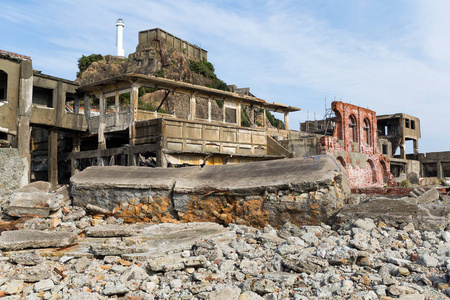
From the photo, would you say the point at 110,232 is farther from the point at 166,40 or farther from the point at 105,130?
the point at 166,40

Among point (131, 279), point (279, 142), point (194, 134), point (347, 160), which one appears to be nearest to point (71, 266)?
point (131, 279)

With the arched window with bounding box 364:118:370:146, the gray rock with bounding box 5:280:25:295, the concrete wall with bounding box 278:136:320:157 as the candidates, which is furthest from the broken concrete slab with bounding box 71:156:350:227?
the arched window with bounding box 364:118:370:146

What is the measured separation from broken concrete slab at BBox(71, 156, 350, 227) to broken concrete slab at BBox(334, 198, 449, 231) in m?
0.39

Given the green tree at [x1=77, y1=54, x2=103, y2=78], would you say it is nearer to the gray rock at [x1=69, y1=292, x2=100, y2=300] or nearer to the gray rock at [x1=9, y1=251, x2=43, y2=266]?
the gray rock at [x1=9, y1=251, x2=43, y2=266]

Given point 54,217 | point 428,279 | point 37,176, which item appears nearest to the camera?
point 428,279

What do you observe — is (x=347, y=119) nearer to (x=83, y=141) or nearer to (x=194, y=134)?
(x=194, y=134)

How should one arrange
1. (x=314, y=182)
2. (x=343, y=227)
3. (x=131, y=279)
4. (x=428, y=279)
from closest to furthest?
1. (x=428, y=279)
2. (x=131, y=279)
3. (x=343, y=227)
4. (x=314, y=182)

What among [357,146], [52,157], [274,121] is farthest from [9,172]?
[274,121]

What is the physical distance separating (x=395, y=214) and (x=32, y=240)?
5.65 metres

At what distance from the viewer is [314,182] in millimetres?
6961

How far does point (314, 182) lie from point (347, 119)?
17577 millimetres

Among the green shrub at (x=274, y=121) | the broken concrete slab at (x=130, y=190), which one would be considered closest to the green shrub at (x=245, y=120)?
the green shrub at (x=274, y=121)

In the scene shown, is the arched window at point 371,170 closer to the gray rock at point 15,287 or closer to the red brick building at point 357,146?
the red brick building at point 357,146

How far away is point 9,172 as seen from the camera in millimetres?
13227
